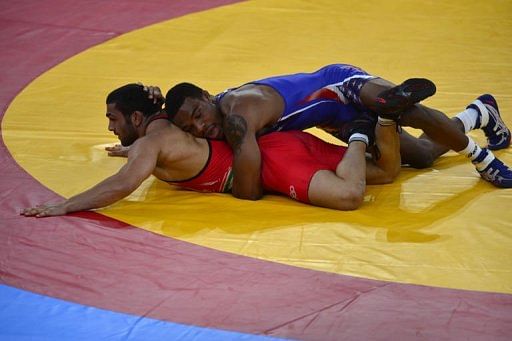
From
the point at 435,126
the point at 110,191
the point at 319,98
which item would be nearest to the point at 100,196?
the point at 110,191

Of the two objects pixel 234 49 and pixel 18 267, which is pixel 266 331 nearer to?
pixel 18 267

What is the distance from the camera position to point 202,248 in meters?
3.82

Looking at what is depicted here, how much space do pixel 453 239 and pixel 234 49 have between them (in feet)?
9.61

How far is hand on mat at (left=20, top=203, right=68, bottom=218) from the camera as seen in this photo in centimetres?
411

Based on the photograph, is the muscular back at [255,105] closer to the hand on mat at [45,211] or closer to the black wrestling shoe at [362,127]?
the black wrestling shoe at [362,127]

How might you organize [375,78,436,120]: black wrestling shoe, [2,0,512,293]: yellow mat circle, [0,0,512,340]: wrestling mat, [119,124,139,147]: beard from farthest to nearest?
1. [119,124,139,147]: beard
2. [375,78,436,120]: black wrestling shoe
3. [2,0,512,293]: yellow mat circle
4. [0,0,512,340]: wrestling mat

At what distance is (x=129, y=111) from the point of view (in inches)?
174

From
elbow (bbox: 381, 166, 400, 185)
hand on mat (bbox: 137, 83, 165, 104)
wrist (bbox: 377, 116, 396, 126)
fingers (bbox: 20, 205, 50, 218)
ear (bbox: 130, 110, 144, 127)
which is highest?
hand on mat (bbox: 137, 83, 165, 104)

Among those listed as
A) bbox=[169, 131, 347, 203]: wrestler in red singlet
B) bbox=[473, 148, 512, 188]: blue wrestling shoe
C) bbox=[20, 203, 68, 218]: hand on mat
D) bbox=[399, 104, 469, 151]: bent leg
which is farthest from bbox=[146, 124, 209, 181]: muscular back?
bbox=[473, 148, 512, 188]: blue wrestling shoe

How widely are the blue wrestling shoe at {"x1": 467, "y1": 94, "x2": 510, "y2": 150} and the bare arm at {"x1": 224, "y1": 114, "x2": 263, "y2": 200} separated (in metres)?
1.29

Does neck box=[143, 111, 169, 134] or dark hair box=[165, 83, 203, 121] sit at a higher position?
dark hair box=[165, 83, 203, 121]

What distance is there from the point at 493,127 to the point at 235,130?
57.1 inches

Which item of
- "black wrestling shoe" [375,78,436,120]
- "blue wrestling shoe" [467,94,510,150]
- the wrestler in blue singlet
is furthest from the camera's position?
"blue wrestling shoe" [467,94,510,150]

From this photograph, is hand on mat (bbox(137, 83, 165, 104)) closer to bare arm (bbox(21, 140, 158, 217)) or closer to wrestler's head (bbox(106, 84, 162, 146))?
wrestler's head (bbox(106, 84, 162, 146))
